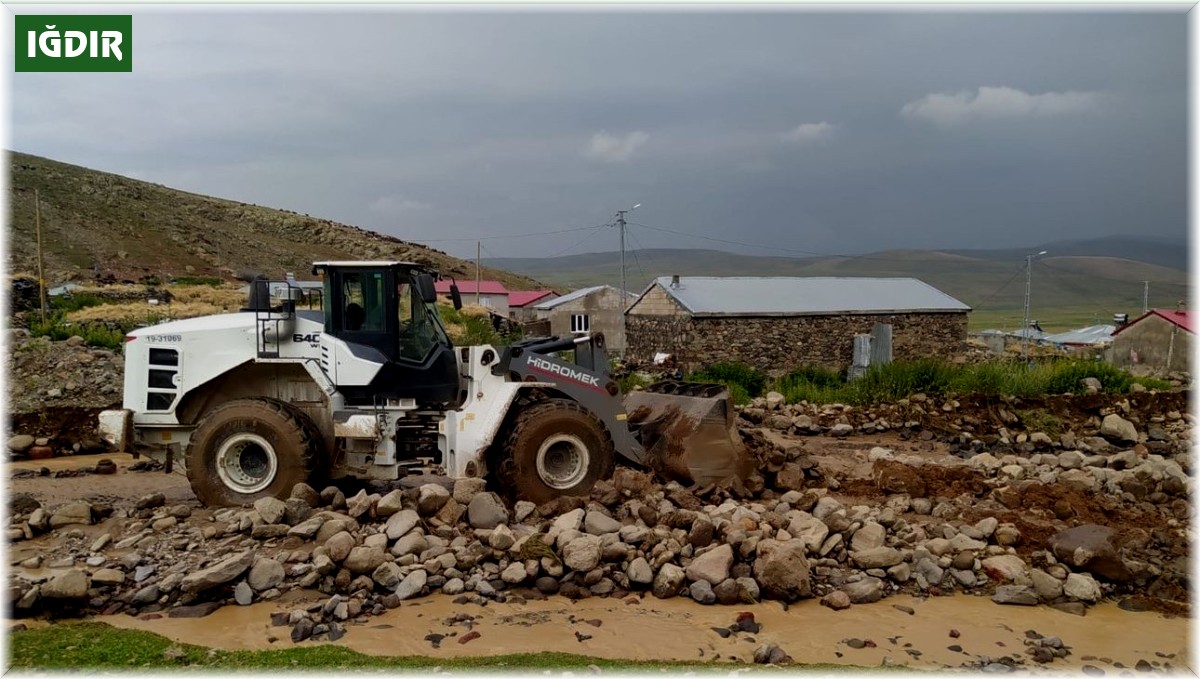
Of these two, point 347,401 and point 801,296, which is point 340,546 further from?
point 801,296

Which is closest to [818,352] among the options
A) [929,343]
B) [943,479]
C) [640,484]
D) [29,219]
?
[929,343]

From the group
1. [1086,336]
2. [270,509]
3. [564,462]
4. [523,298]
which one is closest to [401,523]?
[270,509]

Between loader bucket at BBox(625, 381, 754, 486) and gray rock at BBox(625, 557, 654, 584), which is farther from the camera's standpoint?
A: loader bucket at BBox(625, 381, 754, 486)

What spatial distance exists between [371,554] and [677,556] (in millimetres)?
2697

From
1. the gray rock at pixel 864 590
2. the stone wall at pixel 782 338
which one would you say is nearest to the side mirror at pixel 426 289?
the gray rock at pixel 864 590

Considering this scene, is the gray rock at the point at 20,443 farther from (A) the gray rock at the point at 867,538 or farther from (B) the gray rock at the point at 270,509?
(A) the gray rock at the point at 867,538

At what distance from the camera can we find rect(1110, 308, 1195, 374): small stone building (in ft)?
97.0

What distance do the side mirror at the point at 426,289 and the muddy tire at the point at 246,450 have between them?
180 centimetres

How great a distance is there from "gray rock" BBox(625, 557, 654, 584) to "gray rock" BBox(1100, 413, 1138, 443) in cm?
1203

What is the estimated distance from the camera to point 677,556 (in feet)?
26.7

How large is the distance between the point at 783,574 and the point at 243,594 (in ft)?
14.7

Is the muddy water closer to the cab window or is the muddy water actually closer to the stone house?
the cab window

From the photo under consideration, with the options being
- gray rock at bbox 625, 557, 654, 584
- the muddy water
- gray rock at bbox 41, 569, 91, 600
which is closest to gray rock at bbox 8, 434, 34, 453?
gray rock at bbox 41, 569, 91, 600

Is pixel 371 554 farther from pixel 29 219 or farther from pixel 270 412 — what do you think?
pixel 29 219
